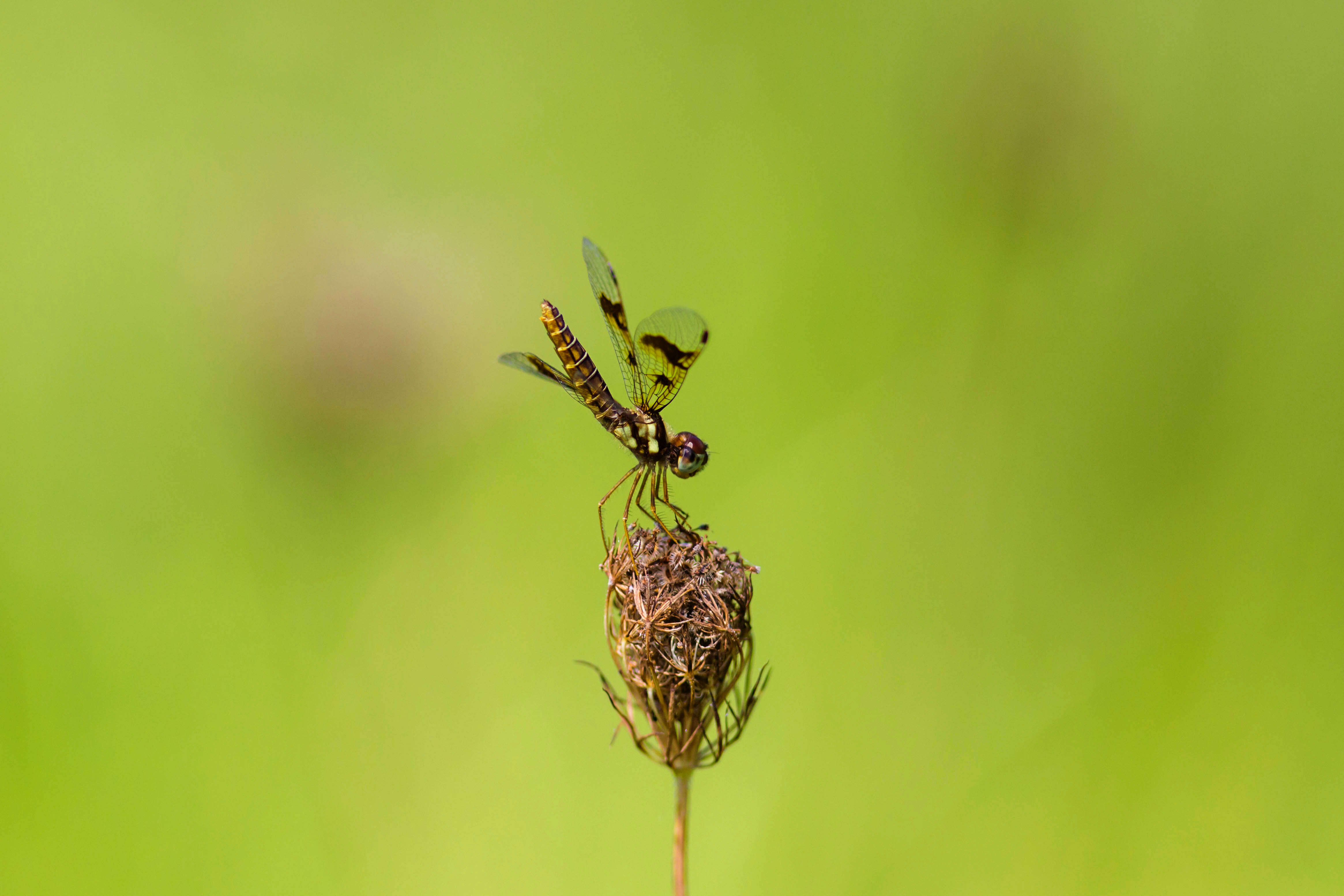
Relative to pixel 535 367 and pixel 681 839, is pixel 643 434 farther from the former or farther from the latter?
pixel 681 839

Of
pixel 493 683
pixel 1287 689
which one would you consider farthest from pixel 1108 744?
pixel 493 683

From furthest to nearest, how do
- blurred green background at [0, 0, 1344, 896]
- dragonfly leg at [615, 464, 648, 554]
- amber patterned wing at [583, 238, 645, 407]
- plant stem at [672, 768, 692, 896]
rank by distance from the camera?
blurred green background at [0, 0, 1344, 896], amber patterned wing at [583, 238, 645, 407], dragonfly leg at [615, 464, 648, 554], plant stem at [672, 768, 692, 896]

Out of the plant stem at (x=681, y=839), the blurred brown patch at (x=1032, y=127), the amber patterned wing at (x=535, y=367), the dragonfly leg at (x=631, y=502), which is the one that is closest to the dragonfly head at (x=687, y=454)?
the dragonfly leg at (x=631, y=502)

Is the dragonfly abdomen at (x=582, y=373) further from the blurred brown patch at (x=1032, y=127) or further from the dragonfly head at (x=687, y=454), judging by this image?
the blurred brown patch at (x=1032, y=127)

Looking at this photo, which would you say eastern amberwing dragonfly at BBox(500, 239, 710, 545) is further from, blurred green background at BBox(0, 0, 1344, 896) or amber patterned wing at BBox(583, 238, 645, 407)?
blurred green background at BBox(0, 0, 1344, 896)

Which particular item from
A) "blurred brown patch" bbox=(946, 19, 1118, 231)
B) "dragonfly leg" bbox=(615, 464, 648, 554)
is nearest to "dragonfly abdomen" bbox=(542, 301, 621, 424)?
"dragonfly leg" bbox=(615, 464, 648, 554)

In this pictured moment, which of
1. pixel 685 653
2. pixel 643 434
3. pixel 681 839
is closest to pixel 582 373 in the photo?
pixel 643 434
